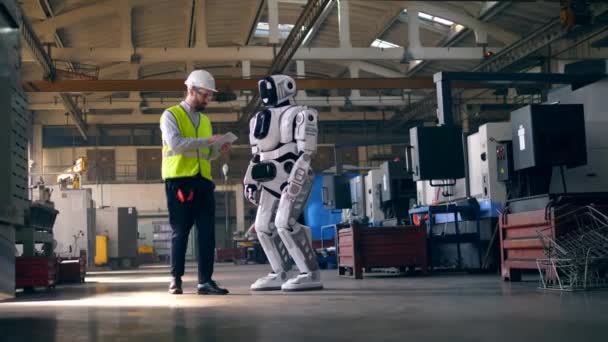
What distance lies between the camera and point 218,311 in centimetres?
472

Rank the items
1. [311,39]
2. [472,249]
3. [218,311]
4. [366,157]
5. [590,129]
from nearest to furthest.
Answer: [218,311] → [590,129] → [472,249] → [311,39] → [366,157]

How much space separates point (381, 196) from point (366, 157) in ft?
77.3

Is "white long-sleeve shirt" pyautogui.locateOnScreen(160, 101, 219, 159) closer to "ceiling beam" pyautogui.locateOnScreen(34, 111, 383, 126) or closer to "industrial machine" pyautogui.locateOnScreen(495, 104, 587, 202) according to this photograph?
"industrial machine" pyautogui.locateOnScreen(495, 104, 587, 202)

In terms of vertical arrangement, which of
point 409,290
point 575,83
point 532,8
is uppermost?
point 532,8

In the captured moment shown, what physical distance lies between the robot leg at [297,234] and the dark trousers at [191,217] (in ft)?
2.02

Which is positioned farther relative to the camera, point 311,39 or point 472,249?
point 311,39

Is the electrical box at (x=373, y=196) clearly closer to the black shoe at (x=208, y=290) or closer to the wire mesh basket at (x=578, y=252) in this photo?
the black shoe at (x=208, y=290)

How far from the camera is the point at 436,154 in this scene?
34.2 ft

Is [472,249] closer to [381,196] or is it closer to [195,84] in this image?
[381,196]

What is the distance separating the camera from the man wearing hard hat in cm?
668

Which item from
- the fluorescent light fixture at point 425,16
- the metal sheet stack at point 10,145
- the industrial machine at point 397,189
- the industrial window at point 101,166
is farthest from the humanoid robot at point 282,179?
the industrial window at point 101,166

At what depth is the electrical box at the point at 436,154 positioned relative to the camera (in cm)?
1041

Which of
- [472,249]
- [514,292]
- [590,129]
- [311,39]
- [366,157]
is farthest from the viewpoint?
[366,157]

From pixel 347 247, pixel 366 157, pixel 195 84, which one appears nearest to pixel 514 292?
pixel 195 84
